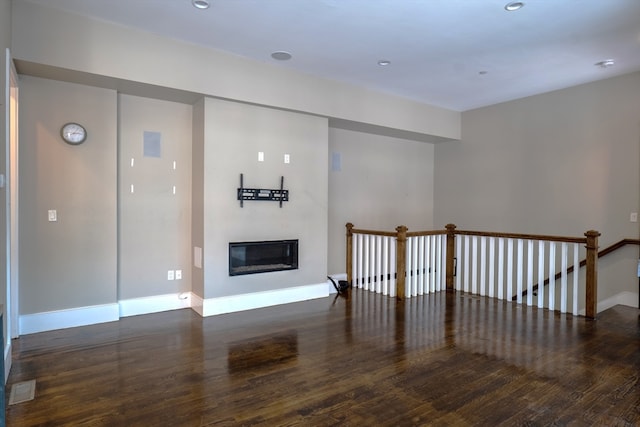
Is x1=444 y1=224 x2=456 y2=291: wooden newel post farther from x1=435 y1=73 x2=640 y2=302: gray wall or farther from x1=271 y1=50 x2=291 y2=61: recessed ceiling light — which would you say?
x1=271 y1=50 x2=291 y2=61: recessed ceiling light

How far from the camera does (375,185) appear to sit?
672cm

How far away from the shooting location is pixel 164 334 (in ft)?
12.3

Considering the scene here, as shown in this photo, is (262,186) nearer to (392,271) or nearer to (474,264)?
(392,271)

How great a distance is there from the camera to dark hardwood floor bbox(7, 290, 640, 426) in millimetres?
2293

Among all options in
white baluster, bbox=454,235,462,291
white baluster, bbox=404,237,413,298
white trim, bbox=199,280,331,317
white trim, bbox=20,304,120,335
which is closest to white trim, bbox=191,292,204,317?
white trim, bbox=199,280,331,317

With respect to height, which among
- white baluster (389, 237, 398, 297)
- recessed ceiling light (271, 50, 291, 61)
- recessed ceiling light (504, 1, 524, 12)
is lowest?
white baluster (389, 237, 398, 297)

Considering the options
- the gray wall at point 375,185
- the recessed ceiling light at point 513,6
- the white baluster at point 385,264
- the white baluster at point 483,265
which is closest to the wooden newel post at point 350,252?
the gray wall at point 375,185

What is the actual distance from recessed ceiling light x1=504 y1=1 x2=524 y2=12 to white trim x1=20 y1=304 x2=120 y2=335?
490 centimetres

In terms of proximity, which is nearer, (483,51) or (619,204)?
(483,51)

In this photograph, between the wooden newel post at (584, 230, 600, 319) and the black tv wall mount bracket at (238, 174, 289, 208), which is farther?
the black tv wall mount bracket at (238, 174, 289, 208)

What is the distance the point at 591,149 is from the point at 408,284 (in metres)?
3.24

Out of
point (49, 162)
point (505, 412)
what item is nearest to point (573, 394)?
point (505, 412)

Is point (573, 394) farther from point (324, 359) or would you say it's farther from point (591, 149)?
point (591, 149)

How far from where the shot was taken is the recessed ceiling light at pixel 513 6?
10.6ft
